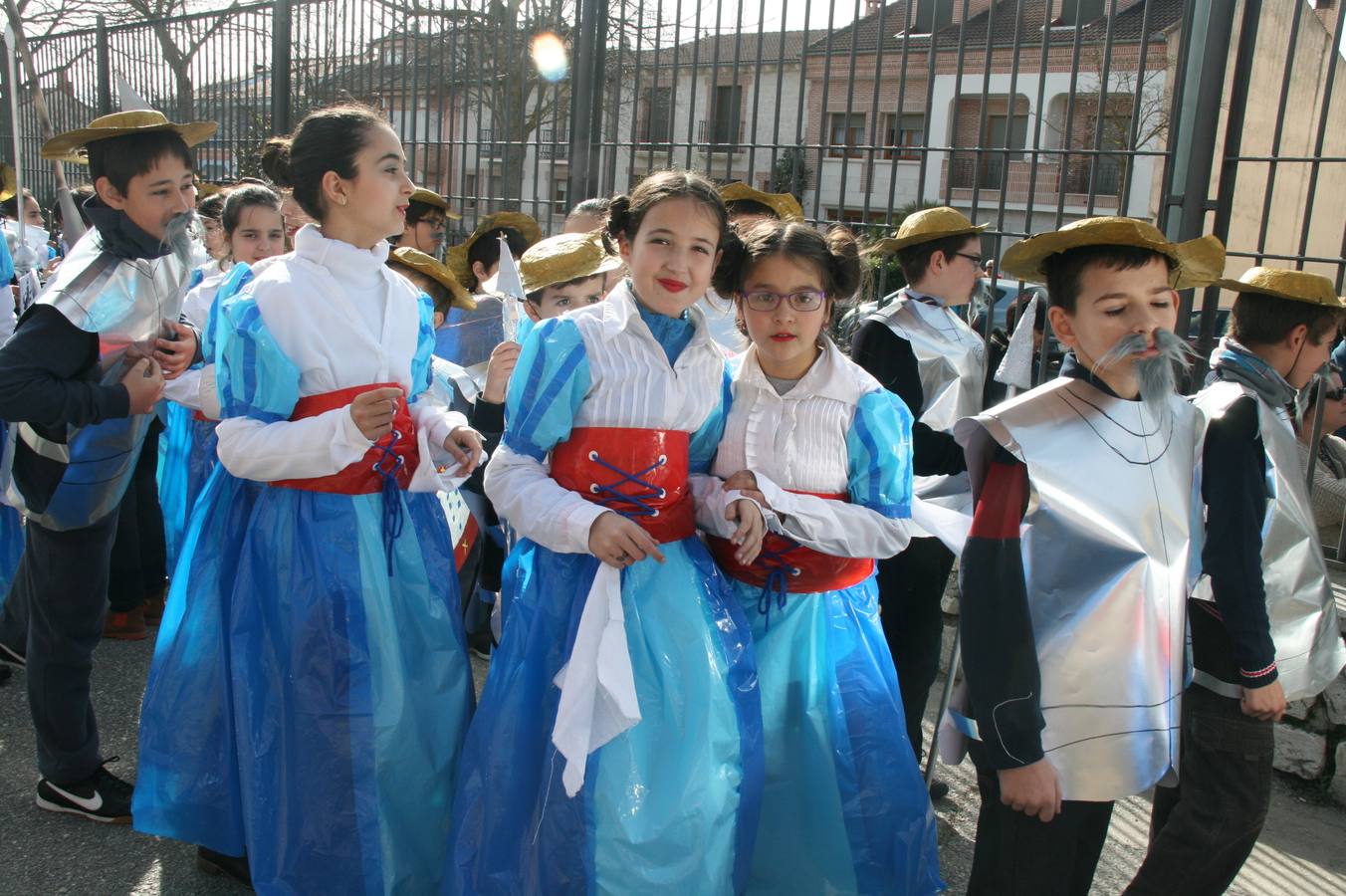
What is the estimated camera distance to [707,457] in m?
2.49

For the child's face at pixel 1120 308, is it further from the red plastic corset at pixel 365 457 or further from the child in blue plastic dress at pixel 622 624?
the red plastic corset at pixel 365 457

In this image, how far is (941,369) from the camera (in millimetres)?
3338

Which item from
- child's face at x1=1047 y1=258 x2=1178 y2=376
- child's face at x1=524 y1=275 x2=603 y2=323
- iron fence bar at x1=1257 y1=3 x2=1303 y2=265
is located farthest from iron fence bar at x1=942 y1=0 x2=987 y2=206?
child's face at x1=1047 y1=258 x2=1178 y2=376

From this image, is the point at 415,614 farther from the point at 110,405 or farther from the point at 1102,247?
the point at 1102,247

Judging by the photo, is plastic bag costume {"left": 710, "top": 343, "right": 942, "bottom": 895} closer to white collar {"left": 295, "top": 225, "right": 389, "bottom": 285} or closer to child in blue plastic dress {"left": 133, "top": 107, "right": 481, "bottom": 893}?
child in blue plastic dress {"left": 133, "top": 107, "right": 481, "bottom": 893}

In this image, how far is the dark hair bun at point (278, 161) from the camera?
2.62 meters

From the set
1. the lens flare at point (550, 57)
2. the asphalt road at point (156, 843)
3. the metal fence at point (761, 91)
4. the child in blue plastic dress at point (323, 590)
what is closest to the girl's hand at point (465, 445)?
the child in blue plastic dress at point (323, 590)

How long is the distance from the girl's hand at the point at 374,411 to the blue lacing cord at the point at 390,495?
17cm

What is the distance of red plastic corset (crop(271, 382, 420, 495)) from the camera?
2402mm

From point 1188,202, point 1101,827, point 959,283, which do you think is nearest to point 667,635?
point 1101,827

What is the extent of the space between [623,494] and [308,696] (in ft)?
2.59

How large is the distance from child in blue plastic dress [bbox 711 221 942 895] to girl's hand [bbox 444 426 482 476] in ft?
1.77

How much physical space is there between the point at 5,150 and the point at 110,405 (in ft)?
34.1

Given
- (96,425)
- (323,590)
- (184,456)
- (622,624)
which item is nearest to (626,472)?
(622,624)
